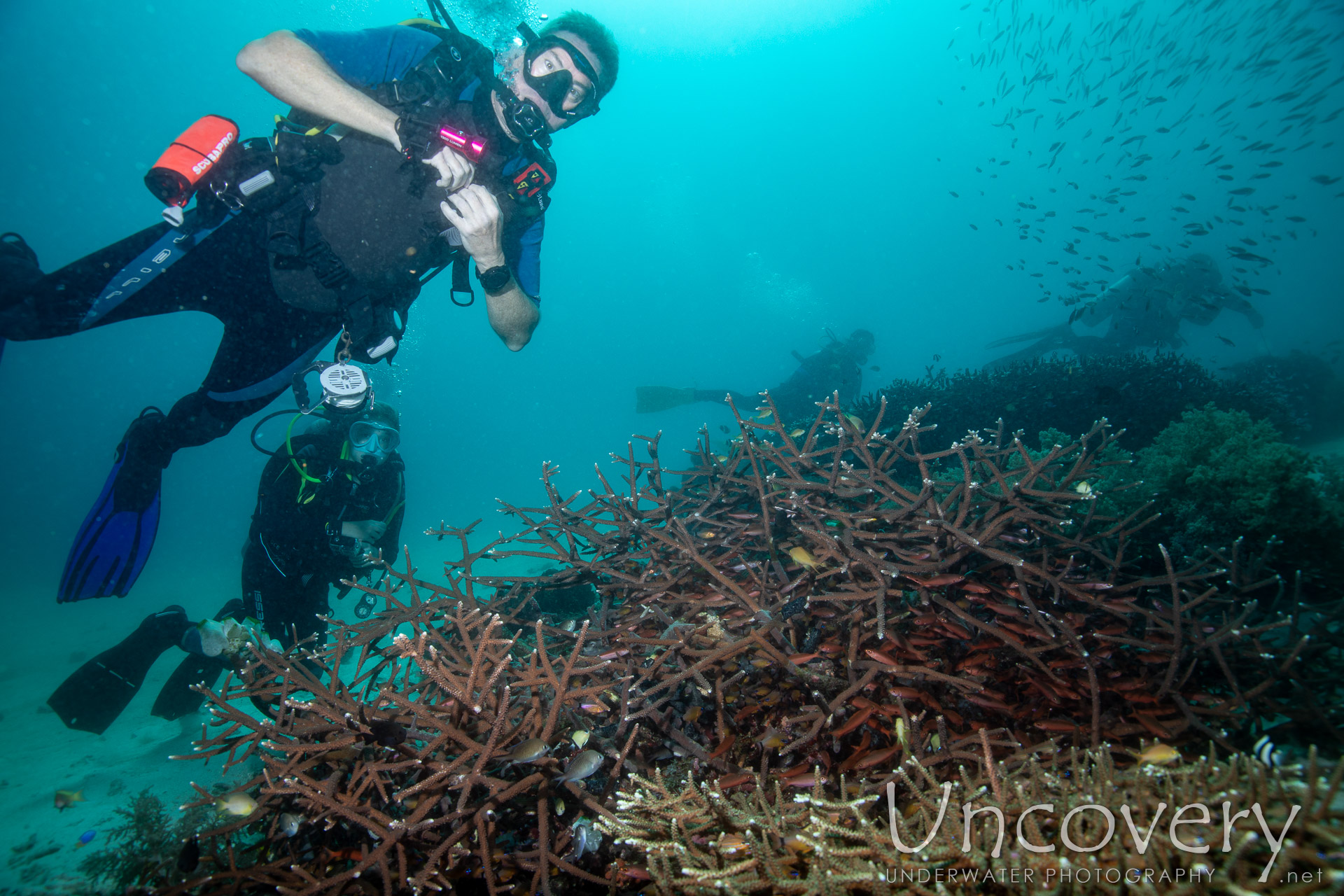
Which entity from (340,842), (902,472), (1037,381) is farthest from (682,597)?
(1037,381)

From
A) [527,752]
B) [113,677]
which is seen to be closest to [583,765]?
[527,752]

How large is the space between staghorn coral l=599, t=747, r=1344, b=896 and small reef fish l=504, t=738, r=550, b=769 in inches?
12.8

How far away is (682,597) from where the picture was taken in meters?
2.55

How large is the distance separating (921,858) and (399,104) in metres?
5.42

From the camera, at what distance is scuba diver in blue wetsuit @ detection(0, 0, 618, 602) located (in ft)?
11.9

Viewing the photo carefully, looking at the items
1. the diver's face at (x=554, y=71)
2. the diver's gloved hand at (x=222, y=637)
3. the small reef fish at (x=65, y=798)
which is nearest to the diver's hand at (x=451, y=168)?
the diver's face at (x=554, y=71)

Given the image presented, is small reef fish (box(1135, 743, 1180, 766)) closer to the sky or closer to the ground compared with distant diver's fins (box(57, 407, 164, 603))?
closer to the ground

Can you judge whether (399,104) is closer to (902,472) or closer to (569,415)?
(902,472)

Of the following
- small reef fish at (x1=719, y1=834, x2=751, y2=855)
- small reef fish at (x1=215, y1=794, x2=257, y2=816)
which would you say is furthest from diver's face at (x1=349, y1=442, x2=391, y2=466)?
small reef fish at (x1=719, y1=834, x2=751, y2=855)

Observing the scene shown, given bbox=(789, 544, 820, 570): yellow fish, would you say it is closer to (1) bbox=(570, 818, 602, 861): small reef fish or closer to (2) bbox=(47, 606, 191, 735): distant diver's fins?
(1) bbox=(570, 818, 602, 861): small reef fish

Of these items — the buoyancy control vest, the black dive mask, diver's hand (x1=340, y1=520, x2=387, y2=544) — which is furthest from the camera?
diver's hand (x1=340, y1=520, x2=387, y2=544)

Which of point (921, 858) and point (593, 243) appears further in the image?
point (593, 243)

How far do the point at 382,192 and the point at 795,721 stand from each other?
504 cm

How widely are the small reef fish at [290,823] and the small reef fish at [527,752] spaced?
2.84 feet
